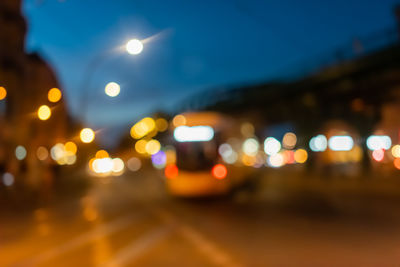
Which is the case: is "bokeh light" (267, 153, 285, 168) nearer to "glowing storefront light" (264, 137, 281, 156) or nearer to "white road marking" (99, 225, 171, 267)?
"glowing storefront light" (264, 137, 281, 156)

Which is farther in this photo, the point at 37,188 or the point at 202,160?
the point at 37,188

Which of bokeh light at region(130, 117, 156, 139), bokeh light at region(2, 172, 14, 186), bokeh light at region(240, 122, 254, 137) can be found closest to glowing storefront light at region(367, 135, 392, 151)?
bokeh light at region(240, 122, 254, 137)

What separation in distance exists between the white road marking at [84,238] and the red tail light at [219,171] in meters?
4.66

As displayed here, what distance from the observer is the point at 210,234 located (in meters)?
11.6

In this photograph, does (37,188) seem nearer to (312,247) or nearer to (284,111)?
(312,247)

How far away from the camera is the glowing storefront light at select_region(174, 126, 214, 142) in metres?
20.6

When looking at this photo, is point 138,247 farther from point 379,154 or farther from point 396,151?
point 379,154

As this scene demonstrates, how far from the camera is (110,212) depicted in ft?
55.4

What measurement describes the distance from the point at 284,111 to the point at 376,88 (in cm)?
1513

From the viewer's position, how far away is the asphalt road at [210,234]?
8711 millimetres

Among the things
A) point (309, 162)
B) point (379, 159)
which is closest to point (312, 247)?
point (379, 159)

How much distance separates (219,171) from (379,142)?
764 inches

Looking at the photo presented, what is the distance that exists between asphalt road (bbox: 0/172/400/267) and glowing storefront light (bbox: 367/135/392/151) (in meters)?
15.0

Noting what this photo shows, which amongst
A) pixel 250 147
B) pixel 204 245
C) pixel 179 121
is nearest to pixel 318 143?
pixel 250 147
